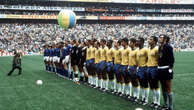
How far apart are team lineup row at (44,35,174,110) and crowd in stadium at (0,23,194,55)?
34.5 m

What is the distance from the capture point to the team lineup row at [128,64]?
25.6 feet

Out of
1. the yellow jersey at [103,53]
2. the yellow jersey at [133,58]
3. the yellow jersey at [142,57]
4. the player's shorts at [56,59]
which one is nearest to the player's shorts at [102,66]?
the yellow jersey at [103,53]

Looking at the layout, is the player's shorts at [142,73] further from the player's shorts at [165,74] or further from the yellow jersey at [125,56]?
the yellow jersey at [125,56]

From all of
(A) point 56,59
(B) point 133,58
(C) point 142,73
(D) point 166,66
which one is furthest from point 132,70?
(A) point 56,59

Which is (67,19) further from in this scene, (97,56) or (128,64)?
(128,64)

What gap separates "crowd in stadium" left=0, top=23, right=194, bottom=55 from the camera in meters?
49.6

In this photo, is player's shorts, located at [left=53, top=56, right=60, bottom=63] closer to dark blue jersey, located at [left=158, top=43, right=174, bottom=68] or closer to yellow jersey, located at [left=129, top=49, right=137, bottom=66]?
yellow jersey, located at [left=129, top=49, right=137, bottom=66]

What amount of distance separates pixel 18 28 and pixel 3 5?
20.7 feet

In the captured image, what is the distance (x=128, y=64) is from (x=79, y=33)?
152 feet

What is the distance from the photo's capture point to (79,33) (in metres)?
55.6

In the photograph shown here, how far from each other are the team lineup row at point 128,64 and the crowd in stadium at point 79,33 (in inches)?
1357

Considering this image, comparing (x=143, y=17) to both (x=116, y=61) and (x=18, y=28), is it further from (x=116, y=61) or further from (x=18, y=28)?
(x=116, y=61)

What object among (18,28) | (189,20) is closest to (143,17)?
(189,20)

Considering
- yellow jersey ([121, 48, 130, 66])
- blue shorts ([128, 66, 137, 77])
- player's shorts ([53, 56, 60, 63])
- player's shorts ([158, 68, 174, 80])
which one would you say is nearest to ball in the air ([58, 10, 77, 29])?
player's shorts ([53, 56, 60, 63])
